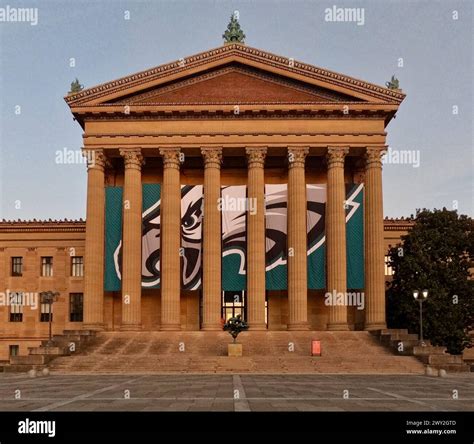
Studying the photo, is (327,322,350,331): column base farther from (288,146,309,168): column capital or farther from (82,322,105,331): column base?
(82,322,105,331): column base

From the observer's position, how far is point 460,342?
167 ft

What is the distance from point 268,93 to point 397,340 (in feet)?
74.6

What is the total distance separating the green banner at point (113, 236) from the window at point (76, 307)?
806 cm

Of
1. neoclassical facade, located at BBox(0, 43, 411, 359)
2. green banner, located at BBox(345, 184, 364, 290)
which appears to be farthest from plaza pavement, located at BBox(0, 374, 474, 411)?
green banner, located at BBox(345, 184, 364, 290)

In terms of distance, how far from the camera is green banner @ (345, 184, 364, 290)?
54.2m

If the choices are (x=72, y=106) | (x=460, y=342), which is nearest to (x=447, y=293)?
(x=460, y=342)

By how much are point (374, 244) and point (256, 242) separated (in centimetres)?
965

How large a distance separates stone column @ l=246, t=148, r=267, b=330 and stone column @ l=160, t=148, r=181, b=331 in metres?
5.83

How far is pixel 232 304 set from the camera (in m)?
58.3

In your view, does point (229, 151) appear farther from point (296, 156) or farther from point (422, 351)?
point (422, 351)

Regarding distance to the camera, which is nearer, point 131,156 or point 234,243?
point 234,243

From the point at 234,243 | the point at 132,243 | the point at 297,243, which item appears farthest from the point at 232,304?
the point at 132,243
